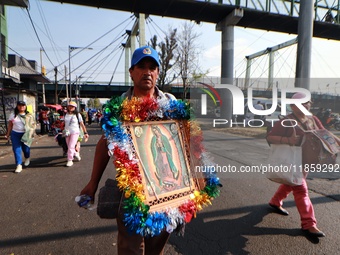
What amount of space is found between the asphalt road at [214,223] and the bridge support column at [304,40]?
722cm

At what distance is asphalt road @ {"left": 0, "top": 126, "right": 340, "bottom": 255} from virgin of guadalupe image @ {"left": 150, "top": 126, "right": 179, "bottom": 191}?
2.22ft

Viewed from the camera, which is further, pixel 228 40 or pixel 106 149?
pixel 228 40

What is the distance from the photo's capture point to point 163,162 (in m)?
1.51

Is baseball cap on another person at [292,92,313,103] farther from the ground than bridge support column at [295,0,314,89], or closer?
closer

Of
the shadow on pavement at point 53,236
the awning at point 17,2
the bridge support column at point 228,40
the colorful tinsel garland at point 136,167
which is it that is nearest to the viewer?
the colorful tinsel garland at point 136,167

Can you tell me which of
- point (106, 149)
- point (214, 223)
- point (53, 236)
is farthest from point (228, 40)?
point (106, 149)

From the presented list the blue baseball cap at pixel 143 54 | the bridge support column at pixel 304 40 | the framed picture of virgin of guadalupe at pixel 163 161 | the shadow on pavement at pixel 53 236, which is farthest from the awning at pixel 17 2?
the framed picture of virgin of guadalupe at pixel 163 161

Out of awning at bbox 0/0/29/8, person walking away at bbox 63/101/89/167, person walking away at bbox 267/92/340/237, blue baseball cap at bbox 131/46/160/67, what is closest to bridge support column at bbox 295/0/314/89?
person walking away at bbox 267/92/340/237

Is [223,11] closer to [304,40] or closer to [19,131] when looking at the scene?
[304,40]

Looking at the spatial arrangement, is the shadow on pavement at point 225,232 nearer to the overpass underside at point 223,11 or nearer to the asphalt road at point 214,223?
the asphalt road at point 214,223

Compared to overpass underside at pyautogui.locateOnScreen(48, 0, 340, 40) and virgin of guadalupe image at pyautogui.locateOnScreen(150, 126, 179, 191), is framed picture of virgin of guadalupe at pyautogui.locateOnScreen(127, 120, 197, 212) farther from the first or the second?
overpass underside at pyautogui.locateOnScreen(48, 0, 340, 40)

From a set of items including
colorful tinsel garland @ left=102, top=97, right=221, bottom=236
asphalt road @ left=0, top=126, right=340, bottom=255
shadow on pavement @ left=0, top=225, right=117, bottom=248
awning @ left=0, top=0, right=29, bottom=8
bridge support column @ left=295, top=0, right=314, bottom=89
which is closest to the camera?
colorful tinsel garland @ left=102, top=97, right=221, bottom=236

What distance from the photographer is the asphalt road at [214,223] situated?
264 cm

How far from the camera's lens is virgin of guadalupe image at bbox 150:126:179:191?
1.48m
